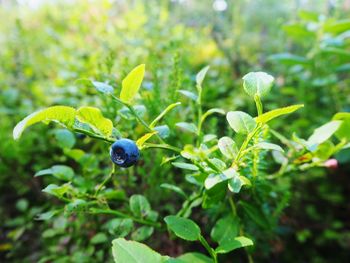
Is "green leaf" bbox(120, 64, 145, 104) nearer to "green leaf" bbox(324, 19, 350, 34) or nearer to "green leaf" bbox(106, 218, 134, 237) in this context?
"green leaf" bbox(106, 218, 134, 237)

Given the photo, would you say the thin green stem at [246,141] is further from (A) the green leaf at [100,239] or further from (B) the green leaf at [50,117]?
(A) the green leaf at [100,239]

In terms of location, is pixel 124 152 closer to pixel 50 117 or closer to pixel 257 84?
pixel 50 117

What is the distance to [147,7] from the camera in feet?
6.22

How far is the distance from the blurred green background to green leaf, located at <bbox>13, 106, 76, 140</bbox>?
0.64 feet

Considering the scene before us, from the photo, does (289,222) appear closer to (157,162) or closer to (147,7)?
(157,162)

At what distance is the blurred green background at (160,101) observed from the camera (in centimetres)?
97

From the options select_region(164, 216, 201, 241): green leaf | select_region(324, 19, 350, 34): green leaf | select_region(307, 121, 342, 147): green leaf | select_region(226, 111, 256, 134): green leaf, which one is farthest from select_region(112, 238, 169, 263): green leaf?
select_region(324, 19, 350, 34): green leaf

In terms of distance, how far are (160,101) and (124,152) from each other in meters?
0.39

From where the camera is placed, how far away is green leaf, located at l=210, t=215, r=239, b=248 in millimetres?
704

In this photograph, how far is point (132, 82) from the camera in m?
0.59

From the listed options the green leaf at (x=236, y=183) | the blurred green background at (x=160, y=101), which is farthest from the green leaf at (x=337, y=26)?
the green leaf at (x=236, y=183)

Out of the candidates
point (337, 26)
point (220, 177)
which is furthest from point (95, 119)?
point (337, 26)

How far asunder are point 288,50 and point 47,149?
1.52 m

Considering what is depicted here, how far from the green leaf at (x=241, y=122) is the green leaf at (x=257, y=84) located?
4cm
